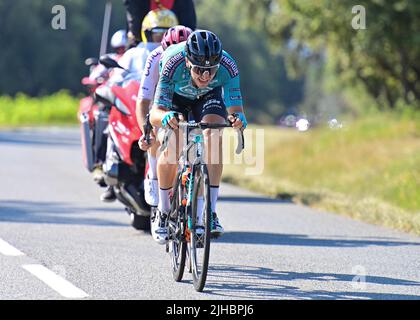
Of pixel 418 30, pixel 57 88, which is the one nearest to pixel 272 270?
pixel 418 30

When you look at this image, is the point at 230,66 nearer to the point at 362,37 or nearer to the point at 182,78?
the point at 182,78

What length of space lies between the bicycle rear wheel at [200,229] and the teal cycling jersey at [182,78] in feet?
2.22

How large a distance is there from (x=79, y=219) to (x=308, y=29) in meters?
24.1

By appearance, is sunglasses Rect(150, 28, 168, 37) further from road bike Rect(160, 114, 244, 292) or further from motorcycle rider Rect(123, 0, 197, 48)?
road bike Rect(160, 114, 244, 292)

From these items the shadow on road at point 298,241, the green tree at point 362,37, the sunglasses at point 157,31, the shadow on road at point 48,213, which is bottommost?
the shadow on road at point 298,241

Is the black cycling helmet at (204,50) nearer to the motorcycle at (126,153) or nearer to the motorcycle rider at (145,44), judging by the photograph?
the motorcycle at (126,153)

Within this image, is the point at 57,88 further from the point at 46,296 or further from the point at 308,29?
the point at 46,296

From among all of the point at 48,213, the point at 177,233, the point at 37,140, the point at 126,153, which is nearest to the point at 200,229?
the point at 177,233

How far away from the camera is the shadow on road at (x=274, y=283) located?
7523 millimetres

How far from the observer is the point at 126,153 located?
1077cm

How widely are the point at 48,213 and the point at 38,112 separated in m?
46.4

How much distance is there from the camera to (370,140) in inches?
946

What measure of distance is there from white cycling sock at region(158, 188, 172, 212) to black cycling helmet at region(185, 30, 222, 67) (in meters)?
1.29

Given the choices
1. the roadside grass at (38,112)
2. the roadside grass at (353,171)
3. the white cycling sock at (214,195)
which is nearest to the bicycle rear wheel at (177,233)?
the white cycling sock at (214,195)
